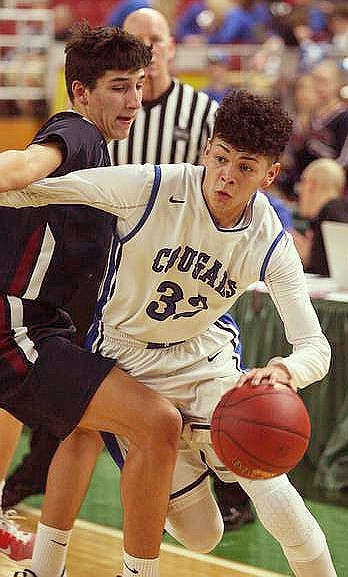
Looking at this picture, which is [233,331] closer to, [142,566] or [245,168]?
[245,168]

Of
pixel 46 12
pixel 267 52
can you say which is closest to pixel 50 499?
pixel 267 52

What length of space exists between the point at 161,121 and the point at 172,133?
0.07m

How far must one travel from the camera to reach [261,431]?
2.98m

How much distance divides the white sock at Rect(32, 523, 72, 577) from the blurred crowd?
122 inches

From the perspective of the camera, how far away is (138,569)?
10.6 ft

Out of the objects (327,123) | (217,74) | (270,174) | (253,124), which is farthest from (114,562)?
(217,74)

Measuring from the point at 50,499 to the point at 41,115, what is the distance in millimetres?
9098

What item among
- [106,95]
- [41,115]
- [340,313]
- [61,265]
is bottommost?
[41,115]

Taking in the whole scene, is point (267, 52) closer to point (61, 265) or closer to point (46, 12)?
point (46, 12)

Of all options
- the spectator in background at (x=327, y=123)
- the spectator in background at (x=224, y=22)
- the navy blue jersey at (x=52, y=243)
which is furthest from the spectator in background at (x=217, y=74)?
the navy blue jersey at (x=52, y=243)

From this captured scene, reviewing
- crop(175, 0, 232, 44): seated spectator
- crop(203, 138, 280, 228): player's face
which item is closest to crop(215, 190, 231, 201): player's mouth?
crop(203, 138, 280, 228): player's face

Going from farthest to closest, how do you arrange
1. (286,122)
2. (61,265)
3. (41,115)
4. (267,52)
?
(41,115), (267,52), (61,265), (286,122)

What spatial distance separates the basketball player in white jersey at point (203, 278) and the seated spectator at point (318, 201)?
119 inches

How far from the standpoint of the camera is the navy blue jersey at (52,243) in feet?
11.1
